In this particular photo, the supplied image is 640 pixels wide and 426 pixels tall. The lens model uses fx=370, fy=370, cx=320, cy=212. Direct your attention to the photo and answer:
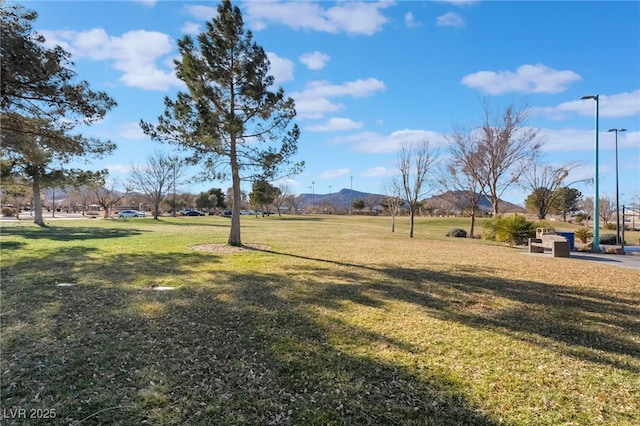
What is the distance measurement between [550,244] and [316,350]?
42.5 feet

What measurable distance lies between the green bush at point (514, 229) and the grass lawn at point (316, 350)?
10.5 meters

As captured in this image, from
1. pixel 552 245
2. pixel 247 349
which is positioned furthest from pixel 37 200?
pixel 552 245

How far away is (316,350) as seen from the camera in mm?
4074

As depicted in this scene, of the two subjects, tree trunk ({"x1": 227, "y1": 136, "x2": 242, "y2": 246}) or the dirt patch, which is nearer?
the dirt patch

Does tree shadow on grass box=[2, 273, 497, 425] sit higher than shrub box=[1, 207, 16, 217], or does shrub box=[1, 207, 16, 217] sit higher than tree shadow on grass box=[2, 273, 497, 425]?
shrub box=[1, 207, 16, 217]

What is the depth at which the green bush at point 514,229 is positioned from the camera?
1822 cm

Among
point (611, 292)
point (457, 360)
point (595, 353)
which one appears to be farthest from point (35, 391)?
point (611, 292)

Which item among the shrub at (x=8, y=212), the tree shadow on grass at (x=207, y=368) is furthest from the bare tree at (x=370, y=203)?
the tree shadow on grass at (x=207, y=368)

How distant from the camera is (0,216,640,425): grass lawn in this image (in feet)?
9.59

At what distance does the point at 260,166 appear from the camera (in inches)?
548

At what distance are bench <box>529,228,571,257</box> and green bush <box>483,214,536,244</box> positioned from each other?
188 cm

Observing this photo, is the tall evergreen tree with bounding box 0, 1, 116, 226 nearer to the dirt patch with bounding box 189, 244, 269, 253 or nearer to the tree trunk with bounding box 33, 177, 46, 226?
the dirt patch with bounding box 189, 244, 269, 253

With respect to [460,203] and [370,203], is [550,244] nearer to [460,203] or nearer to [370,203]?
[460,203]

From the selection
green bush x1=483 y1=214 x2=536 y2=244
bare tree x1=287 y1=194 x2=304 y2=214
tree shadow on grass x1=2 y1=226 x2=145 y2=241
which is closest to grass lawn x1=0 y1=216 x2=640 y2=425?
tree shadow on grass x1=2 y1=226 x2=145 y2=241
